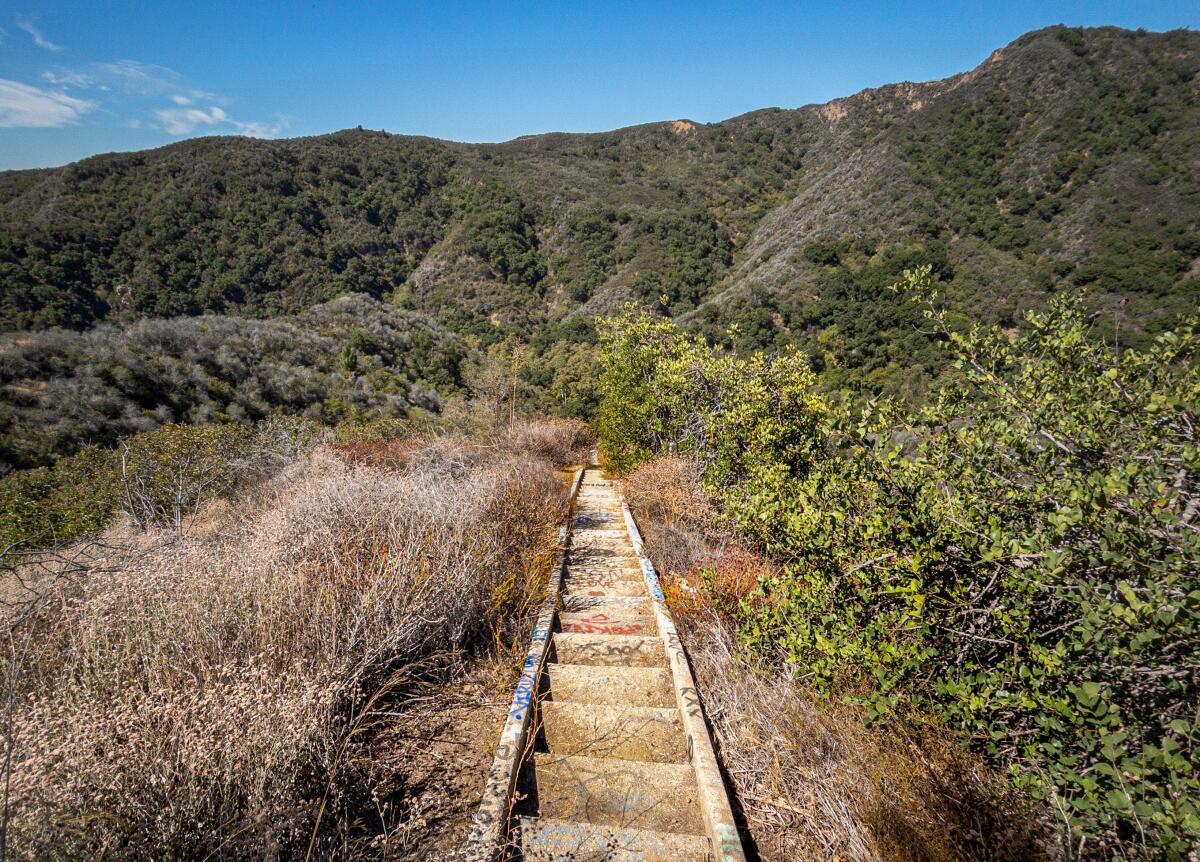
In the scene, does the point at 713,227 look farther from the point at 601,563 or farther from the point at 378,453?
the point at 601,563

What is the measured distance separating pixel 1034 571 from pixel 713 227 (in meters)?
68.2

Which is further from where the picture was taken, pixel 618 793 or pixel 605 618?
pixel 605 618

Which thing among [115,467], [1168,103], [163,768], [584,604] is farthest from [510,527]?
[1168,103]

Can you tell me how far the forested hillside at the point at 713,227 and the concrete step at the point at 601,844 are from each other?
595 inches

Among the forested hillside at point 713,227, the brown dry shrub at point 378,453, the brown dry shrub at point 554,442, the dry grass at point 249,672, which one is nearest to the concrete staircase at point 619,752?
the dry grass at point 249,672

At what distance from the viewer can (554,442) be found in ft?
50.2

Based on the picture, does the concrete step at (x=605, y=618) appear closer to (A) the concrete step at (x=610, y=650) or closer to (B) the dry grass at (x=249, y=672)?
(A) the concrete step at (x=610, y=650)

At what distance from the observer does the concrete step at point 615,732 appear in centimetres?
338

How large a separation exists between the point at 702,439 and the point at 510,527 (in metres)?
4.59

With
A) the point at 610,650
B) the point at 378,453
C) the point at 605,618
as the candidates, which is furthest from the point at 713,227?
the point at 610,650

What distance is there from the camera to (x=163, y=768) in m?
2.13

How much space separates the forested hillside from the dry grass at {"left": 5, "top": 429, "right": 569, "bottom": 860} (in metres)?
13.4

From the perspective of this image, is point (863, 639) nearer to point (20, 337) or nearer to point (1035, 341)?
point (1035, 341)

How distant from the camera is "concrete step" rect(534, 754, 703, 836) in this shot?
284cm
